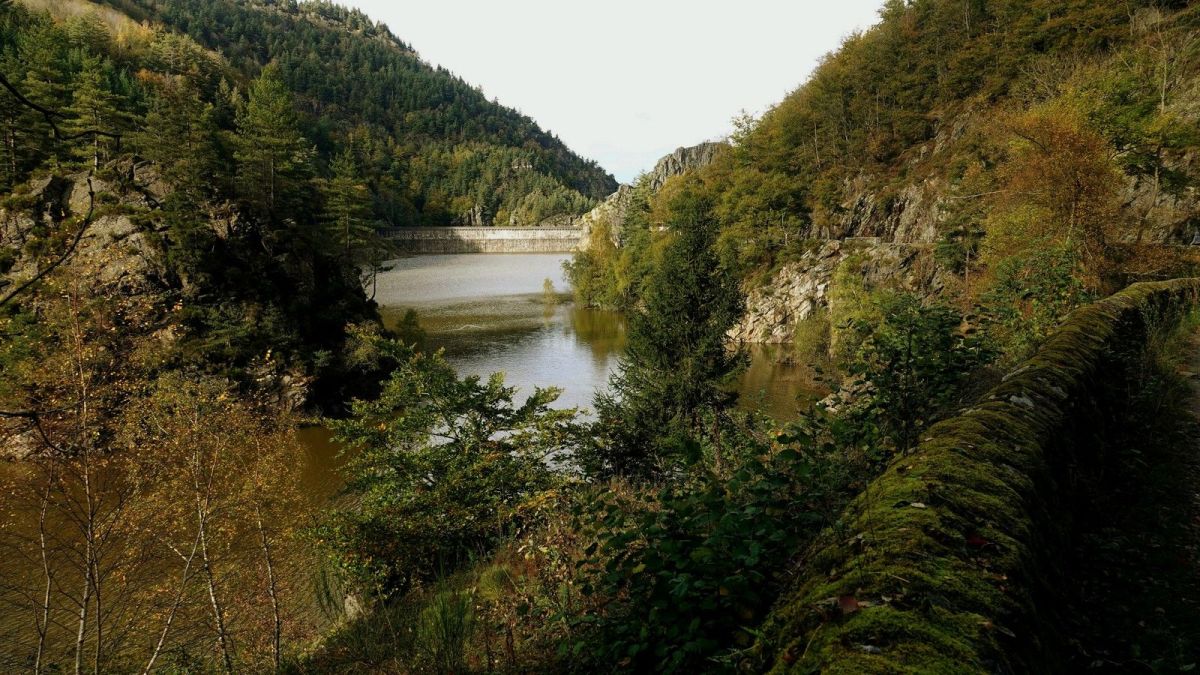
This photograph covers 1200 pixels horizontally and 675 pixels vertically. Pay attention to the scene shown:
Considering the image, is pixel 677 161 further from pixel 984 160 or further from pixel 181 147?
pixel 181 147

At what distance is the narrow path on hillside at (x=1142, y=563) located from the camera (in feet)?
8.57

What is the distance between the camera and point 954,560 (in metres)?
2.18

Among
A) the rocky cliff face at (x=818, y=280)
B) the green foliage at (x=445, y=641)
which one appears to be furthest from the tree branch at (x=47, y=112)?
the rocky cliff face at (x=818, y=280)

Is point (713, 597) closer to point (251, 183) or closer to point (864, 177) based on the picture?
point (251, 183)

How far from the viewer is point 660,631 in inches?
116

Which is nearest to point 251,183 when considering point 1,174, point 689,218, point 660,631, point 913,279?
point 1,174

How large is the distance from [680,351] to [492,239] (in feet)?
340

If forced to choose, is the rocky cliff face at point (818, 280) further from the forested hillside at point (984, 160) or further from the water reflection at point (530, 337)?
the water reflection at point (530, 337)

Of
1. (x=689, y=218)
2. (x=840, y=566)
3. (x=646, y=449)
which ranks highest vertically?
(x=689, y=218)

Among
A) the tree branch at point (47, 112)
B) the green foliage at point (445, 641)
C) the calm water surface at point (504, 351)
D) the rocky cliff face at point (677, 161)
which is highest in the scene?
the rocky cliff face at point (677, 161)

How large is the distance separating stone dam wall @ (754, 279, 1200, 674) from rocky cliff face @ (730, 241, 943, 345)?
32876mm

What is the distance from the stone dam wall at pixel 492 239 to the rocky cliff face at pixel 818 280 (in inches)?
2983

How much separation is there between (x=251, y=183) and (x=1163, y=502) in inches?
1513

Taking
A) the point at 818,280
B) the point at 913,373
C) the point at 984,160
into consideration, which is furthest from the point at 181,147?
the point at 984,160
